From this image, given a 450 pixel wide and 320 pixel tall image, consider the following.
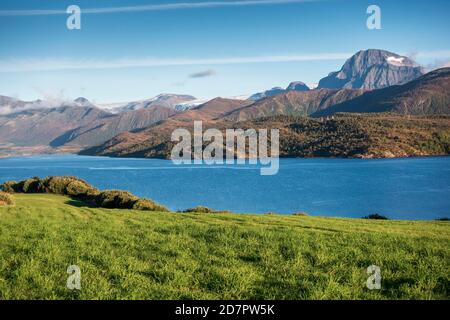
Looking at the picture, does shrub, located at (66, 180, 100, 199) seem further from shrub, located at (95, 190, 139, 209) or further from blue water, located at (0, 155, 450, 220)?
blue water, located at (0, 155, 450, 220)

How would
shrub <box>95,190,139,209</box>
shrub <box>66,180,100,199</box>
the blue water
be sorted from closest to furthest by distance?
shrub <box>95,190,139,209</box> < shrub <box>66,180,100,199</box> < the blue water

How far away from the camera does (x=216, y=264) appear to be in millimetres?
13242

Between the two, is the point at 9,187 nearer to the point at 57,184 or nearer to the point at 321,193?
A: the point at 57,184

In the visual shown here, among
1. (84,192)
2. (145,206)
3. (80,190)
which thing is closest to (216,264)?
(145,206)

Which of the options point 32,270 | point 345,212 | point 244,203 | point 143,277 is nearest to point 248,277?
point 143,277

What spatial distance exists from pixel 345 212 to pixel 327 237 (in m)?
82.9

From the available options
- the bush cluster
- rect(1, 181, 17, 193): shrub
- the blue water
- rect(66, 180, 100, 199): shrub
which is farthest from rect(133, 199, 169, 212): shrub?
the blue water

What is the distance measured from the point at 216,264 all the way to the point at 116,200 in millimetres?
36577

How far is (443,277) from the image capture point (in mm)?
11836

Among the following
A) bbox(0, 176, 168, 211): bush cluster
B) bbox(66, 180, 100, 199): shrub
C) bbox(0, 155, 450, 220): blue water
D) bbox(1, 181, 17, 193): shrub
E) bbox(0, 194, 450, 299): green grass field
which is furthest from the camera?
bbox(0, 155, 450, 220): blue water

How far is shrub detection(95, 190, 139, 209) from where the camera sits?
46.1 m

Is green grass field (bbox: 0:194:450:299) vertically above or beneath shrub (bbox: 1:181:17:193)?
above

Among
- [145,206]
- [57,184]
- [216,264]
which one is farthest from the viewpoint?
[57,184]
